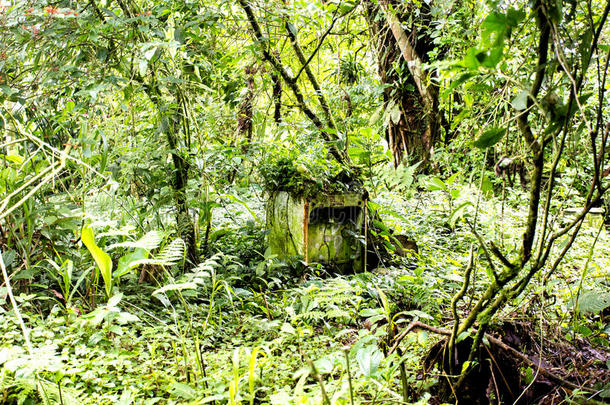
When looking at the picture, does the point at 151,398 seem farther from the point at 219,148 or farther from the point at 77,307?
the point at 219,148

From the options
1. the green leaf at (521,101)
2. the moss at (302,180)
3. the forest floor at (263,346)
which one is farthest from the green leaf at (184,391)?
the moss at (302,180)

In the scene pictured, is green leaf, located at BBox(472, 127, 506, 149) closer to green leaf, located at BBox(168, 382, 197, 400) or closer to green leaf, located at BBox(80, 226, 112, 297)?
green leaf, located at BBox(168, 382, 197, 400)

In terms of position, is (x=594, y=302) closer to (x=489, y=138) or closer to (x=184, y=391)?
(x=489, y=138)

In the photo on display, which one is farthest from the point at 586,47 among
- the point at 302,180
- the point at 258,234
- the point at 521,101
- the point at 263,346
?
the point at 258,234

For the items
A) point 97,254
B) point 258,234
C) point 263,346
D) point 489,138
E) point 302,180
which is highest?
point 489,138

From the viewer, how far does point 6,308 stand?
5.90 feet

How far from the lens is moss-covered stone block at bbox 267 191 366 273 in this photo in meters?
3.13

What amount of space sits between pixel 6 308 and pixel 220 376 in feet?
3.85

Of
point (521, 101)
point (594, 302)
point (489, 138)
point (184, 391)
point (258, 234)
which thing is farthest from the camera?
point (258, 234)

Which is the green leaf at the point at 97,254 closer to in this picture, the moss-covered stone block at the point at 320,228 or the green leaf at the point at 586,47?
the moss-covered stone block at the point at 320,228

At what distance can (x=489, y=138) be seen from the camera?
105 centimetres

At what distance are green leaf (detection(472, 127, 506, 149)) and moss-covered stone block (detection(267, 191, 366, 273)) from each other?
2045 mm

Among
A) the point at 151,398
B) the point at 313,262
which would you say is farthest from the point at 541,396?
the point at 313,262

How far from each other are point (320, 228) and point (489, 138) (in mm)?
2197
